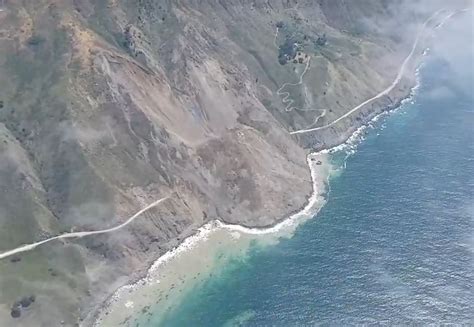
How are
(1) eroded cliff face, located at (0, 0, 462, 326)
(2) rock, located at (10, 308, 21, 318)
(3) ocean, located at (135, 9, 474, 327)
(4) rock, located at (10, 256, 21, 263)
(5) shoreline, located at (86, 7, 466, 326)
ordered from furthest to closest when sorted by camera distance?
(1) eroded cliff face, located at (0, 0, 462, 326) < (5) shoreline, located at (86, 7, 466, 326) < (4) rock, located at (10, 256, 21, 263) < (3) ocean, located at (135, 9, 474, 327) < (2) rock, located at (10, 308, 21, 318)

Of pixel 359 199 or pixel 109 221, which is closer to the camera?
pixel 109 221

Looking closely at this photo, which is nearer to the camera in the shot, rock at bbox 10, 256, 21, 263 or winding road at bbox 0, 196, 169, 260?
rock at bbox 10, 256, 21, 263

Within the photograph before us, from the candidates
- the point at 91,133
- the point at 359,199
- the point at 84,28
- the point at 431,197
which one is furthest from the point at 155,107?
the point at 431,197

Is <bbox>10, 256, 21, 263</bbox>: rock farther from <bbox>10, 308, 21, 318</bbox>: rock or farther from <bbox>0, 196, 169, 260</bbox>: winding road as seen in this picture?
<bbox>10, 308, 21, 318</bbox>: rock

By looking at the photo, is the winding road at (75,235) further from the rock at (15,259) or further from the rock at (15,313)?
the rock at (15,313)

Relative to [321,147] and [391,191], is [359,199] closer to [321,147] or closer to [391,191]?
[391,191]

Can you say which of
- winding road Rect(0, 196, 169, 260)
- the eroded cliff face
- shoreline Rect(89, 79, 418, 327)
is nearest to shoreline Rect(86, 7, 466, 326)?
shoreline Rect(89, 79, 418, 327)

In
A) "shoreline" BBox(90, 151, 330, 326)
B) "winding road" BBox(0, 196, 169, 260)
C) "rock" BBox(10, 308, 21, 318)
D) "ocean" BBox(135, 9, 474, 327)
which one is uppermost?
"winding road" BBox(0, 196, 169, 260)
